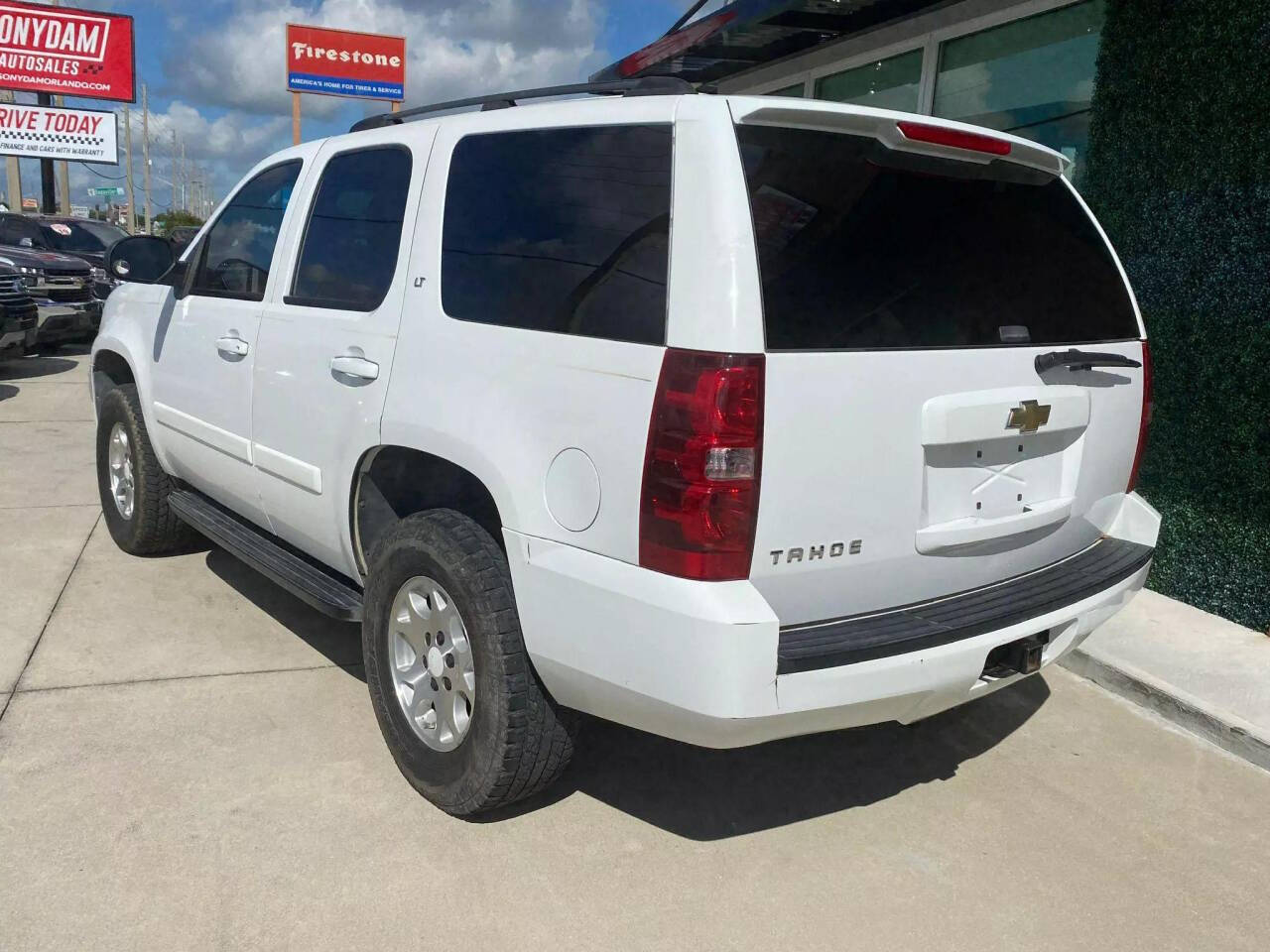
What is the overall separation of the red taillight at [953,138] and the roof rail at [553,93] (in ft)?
1.83

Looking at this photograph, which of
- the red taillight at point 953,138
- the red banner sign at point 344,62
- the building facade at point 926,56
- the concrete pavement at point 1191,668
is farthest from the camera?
the red banner sign at point 344,62

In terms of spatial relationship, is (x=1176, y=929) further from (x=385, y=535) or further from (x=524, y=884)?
(x=385, y=535)

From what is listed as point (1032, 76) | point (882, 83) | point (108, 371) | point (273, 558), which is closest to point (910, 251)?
point (273, 558)

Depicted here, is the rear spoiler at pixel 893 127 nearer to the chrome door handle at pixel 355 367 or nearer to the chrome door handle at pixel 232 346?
the chrome door handle at pixel 355 367

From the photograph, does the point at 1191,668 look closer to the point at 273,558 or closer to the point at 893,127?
Result: the point at 893,127

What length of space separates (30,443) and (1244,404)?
8.29 m

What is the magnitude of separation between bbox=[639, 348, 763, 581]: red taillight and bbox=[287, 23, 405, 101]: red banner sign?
918 inches

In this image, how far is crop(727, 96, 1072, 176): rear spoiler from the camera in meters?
2.44

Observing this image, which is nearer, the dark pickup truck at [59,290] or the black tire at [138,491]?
the black tire at [138,491]

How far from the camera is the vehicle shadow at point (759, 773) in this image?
3250 millimetres

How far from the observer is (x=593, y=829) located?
3.13 meters

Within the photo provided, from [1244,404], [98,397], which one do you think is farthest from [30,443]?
[1244,404]

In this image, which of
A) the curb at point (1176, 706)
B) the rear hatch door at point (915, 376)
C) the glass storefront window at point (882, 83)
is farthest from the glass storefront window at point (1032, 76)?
the rear hatch door at point (915, 376)

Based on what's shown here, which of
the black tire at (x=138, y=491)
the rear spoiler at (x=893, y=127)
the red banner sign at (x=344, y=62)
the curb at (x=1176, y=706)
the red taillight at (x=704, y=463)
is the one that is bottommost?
the curb at (x=1176, y=706)
